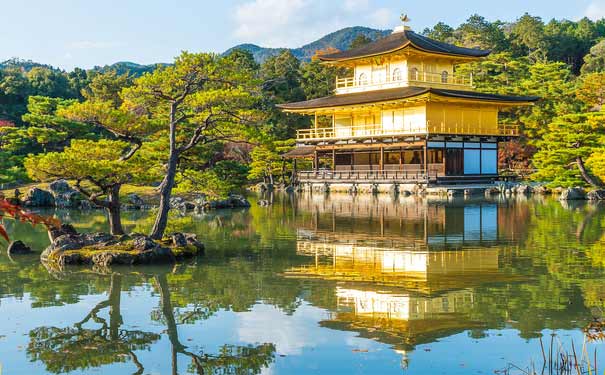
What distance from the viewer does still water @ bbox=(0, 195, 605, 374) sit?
7035mm

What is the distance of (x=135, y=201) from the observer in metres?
27.6

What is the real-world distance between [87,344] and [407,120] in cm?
3176

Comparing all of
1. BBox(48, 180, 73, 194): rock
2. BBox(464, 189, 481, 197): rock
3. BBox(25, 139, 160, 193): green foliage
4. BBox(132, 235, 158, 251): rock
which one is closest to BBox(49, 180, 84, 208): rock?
BBox(48, 180, 73, 194): rock

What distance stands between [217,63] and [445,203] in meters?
16.7

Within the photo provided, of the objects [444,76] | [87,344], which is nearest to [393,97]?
[444,76]

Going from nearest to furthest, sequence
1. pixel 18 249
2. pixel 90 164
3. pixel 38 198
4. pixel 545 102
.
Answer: pixel 90 164 → pixel 18 249 → pixel 38 198 → pixel 545 102

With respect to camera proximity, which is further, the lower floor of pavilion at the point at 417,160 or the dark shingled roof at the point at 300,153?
the dark shingled roof at the point at 300,153

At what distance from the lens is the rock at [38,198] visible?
27.9 m

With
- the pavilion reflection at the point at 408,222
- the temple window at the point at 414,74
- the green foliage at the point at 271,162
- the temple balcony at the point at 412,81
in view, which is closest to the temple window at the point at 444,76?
the temple balcony at the point at 412,81

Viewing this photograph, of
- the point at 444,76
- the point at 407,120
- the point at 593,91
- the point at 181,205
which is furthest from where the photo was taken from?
the point at 593,91

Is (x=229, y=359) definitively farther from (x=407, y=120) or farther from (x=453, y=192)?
(x=407, y=120)

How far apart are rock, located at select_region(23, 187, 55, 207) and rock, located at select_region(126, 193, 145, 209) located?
3451 mm

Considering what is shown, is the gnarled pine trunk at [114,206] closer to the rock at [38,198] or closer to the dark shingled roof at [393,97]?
the rock at [38,198]

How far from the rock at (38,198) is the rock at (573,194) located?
21775 mm
